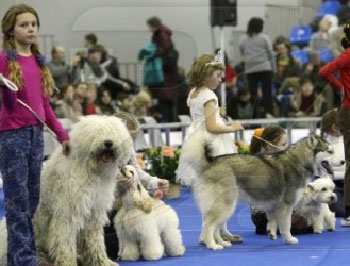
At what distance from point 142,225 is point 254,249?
40.8 inches

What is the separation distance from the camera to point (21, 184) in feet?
16.7

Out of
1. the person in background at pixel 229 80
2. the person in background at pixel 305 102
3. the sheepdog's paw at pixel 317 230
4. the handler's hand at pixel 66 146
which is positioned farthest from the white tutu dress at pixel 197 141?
the handler's hand at pixel 66 146

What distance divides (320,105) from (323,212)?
1.12m

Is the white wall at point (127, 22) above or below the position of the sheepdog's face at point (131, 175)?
above

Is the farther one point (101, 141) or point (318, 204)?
point (318, 204)

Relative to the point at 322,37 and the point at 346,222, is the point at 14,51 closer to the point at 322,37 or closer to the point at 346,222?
the point at 322,37

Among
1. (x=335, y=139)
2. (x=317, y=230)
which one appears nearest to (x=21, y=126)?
(x=317, y=230)

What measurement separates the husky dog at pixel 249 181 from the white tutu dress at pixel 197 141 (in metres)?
0.01

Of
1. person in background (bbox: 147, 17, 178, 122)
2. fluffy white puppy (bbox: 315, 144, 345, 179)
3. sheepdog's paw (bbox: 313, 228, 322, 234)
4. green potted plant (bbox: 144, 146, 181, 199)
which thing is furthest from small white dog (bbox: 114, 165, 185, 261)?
sheepdog's paw (bbox: 313, 228, 322, 234)

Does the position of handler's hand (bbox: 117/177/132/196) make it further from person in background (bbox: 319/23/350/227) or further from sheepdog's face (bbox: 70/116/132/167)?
person in background (bbox: 319/23/350/227)

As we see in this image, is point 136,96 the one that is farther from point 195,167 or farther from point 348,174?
point 348,174

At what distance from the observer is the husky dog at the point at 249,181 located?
6.60m

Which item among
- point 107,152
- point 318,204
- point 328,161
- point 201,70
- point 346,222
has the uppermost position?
point 201,70

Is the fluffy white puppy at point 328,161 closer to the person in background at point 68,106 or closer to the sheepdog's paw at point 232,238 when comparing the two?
the sheepdog's paw at point 232,238
